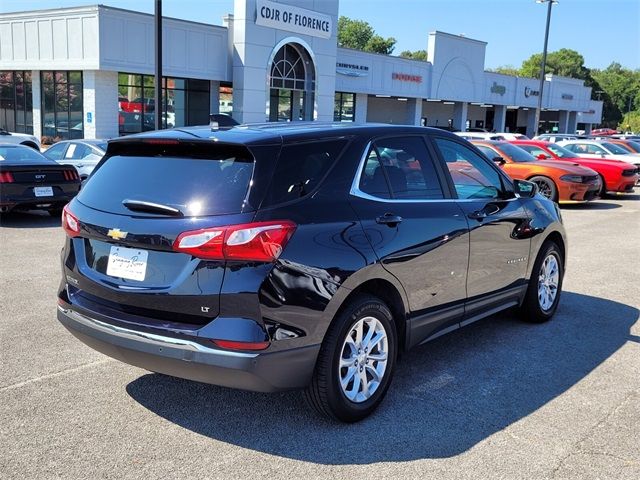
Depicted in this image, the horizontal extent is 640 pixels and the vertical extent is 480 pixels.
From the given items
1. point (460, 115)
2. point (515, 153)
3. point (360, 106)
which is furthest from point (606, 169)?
point (460, 115)

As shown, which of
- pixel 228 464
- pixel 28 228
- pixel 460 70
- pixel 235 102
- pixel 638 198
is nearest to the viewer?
pixel 228 464

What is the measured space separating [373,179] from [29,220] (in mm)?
9426

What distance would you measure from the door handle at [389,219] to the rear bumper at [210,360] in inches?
36.3

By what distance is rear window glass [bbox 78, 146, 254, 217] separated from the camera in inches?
136

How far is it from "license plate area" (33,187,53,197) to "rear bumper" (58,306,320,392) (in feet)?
27.2

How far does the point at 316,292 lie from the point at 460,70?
49181mm

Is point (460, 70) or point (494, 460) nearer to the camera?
point (494, 460)

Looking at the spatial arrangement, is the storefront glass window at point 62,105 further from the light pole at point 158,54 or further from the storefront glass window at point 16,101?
the light pole at point 158,54

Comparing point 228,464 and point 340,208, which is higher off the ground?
point 340,208

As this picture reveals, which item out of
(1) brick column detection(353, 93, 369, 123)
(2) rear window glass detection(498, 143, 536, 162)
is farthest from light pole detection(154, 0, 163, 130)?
(1) brick column detection(353, 93, 369, 123)

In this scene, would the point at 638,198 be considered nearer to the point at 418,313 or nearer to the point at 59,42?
the point at 418,313

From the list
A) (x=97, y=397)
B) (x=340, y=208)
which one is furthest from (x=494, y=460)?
(x=97, y=397)

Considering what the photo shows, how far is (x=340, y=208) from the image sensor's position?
3781 millimetres

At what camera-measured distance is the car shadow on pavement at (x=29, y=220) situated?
437 inches
